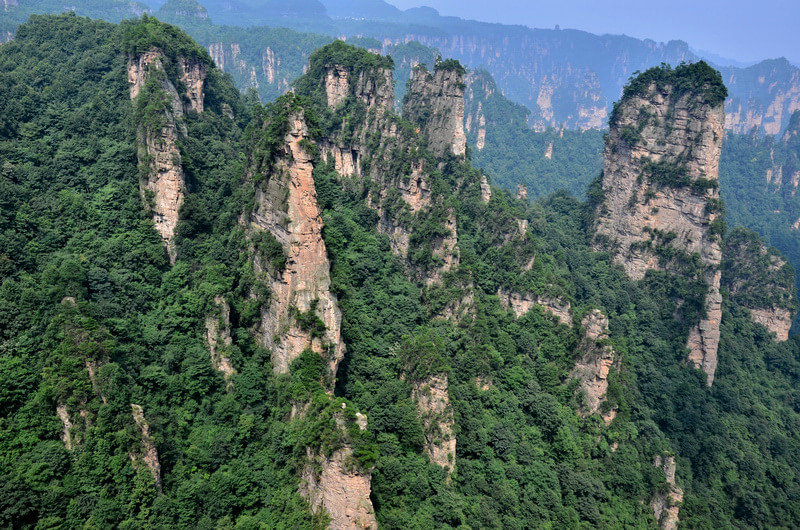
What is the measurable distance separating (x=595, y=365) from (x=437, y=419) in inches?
633

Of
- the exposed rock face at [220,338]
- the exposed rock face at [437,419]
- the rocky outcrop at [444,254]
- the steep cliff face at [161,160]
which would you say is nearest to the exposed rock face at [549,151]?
the rocky outcrop at [444,254]

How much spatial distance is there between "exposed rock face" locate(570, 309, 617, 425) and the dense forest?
0.62 meters

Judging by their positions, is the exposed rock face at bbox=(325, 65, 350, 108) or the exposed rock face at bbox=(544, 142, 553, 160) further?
the exposed rock face at bbox=(544, 142, 553, 160)

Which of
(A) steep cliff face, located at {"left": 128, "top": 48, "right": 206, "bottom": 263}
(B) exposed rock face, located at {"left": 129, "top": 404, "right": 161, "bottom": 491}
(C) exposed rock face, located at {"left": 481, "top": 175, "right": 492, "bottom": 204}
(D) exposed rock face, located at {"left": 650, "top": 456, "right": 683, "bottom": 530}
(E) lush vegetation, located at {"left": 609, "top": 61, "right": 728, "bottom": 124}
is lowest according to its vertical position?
(D) exposed rock face, located at {"left": 650, "top": 456, "right": 683, "bottom": 530}

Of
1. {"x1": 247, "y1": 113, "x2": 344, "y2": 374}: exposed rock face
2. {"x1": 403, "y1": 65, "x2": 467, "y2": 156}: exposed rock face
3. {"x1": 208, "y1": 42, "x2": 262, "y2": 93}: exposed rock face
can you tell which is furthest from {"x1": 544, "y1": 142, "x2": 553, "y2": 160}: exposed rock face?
{"x1": 247, "y1": 113, "x2": 344, "y2": 374}: exposed rock face

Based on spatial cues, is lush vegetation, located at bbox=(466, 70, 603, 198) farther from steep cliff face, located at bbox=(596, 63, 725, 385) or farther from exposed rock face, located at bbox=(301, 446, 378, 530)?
exposed rock face, located at bbox=(301, 446, 378, 530)

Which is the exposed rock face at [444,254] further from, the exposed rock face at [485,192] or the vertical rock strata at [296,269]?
the vertical rock strata at [296,269]

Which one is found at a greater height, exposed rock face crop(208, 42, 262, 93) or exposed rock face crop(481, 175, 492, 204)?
exposed rock face crop(208, 42, 262, 93)

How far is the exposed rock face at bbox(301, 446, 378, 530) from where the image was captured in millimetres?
26500

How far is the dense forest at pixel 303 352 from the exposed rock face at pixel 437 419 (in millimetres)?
296

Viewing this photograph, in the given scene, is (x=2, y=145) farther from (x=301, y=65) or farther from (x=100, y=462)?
(x=301, y=65)

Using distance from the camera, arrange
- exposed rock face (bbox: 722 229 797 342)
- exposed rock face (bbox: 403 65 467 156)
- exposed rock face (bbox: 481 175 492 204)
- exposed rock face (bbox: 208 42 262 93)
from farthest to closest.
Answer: exposed rock face (bbox: 208 42 262 93), exposed rock face (bbox: 722 229 797 342), exposed rock face (bbox: 403 65 467 156), exposed rock face (bbox: 481 175 492 204)

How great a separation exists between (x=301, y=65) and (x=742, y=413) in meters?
126

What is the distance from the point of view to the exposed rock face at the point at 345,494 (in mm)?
26500
